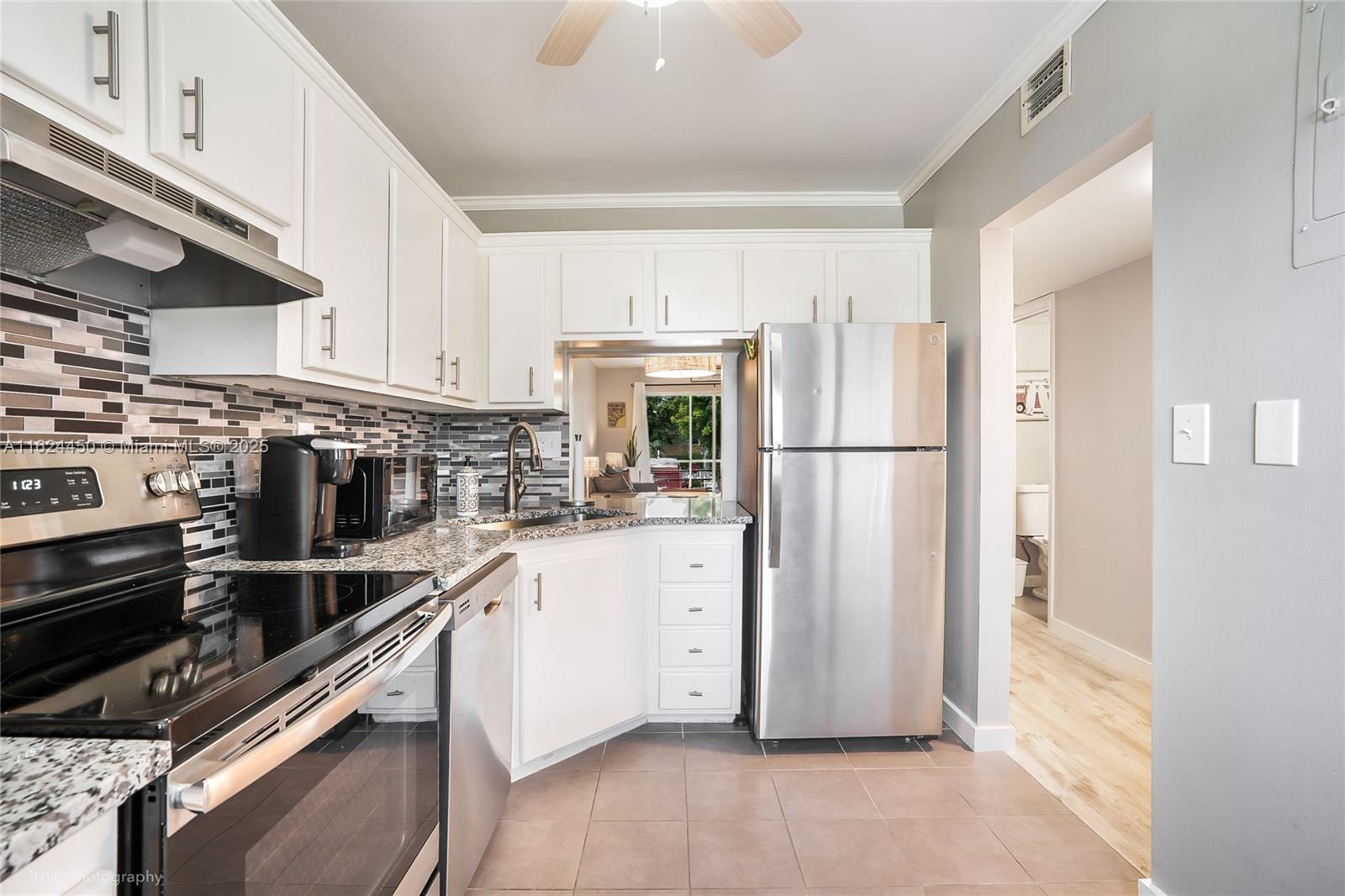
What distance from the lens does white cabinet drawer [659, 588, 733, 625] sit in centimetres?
255

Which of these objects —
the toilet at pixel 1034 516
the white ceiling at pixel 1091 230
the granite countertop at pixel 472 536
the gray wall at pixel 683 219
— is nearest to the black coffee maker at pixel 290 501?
the granite countertop at pixel 472 536

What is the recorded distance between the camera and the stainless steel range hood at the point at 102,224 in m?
0.79

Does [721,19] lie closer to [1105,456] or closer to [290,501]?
[290,501]

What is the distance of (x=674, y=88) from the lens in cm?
219

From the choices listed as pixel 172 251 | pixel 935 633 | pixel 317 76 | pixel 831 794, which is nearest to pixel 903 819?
pixel 831 794

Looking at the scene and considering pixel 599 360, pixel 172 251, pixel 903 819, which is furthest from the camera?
pixel 599 360

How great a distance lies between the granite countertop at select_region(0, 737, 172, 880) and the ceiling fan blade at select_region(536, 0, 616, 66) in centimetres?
162

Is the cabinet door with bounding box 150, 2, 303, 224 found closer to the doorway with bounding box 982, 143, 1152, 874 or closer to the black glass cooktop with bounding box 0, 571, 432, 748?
the black glass cooktop with bounding box 0, 571, 432, 748

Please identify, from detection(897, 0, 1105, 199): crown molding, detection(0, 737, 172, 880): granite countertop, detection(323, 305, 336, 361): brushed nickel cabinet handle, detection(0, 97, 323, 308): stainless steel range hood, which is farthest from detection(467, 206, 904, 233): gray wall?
detection(0, 737, 172, 880): granite countertop

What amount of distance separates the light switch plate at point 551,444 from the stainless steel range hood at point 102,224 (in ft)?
5.76

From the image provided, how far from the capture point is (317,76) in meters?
1.54

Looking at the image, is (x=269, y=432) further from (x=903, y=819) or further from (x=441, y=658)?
(x=903, y=819)

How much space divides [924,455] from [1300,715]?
1337mm

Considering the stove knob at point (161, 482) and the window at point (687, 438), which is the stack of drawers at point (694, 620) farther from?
the stove knob at point (161, 482)
